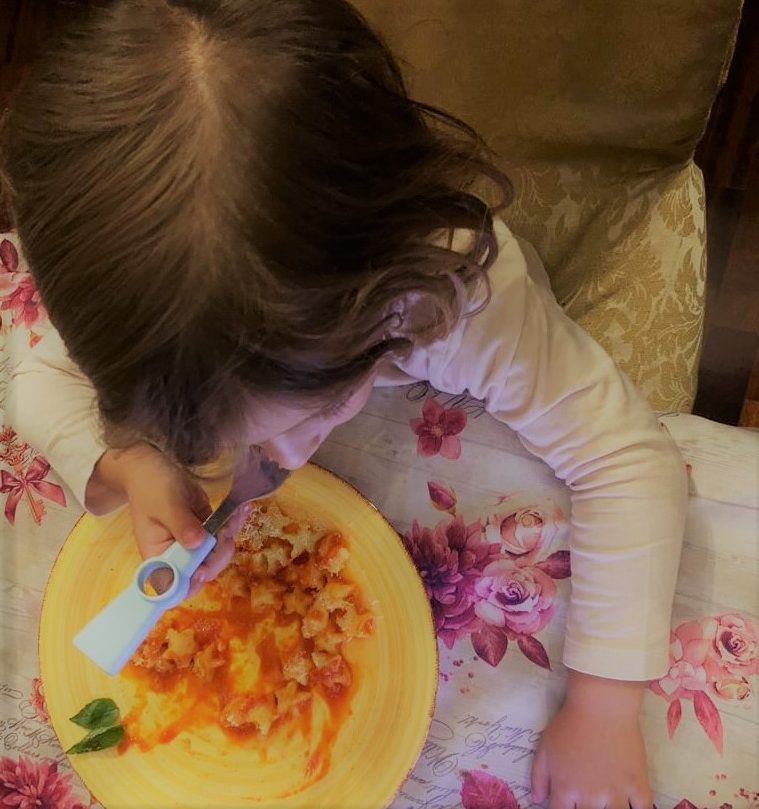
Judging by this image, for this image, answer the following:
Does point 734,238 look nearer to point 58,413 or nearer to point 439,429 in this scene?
point 439,429

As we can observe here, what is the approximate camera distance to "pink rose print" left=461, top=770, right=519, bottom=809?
601mm

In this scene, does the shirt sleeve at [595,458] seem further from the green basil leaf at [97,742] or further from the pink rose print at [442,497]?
the green basil leaf at [97,742]

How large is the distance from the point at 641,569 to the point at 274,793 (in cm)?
31

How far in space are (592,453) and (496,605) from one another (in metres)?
0.14

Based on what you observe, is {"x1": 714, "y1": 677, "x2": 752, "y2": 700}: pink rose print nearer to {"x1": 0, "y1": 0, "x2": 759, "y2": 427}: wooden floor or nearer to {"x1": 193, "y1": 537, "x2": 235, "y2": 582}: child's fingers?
{"x1": 193, "y1": 537, "x2": 235, "y2": 582}: child's fingers

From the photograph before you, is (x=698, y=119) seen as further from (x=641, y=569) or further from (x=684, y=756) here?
(x=684, y=756)

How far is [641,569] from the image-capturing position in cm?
59

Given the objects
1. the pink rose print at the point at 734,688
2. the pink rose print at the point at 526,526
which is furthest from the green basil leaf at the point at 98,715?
the pink rose print at the point at 734,688

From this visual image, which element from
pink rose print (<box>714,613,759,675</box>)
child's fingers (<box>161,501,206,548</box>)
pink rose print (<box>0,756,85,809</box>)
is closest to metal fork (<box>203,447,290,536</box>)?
child's fingers (<box>161,501,206,548</box>)

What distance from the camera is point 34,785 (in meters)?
0.64

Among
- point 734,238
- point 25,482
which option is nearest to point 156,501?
point 25,482

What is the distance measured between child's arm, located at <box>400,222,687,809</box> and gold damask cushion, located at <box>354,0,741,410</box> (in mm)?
120

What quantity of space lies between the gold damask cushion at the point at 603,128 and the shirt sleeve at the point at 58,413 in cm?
37

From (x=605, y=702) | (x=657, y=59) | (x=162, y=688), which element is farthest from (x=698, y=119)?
(x=162, y=688)
